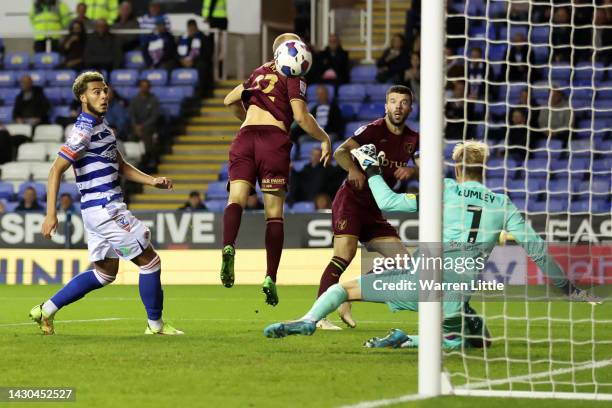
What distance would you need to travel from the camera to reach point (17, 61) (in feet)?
80.7

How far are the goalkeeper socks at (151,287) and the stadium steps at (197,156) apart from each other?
39.9 ft

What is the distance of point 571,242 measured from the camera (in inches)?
622

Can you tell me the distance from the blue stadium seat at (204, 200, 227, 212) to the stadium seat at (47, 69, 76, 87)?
5098 millimetres

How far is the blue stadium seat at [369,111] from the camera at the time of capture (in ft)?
68.1

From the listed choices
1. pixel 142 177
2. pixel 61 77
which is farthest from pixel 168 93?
pixel 142 177

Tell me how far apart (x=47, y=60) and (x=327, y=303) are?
59.1 ft

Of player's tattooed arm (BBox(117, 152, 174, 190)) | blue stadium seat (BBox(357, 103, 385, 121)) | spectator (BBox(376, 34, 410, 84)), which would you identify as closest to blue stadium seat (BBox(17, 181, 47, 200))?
blue stadium seat (BBox(357, 103, 385, 121))

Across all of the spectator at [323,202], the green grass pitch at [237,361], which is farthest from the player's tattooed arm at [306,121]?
the spectator at [323,202]

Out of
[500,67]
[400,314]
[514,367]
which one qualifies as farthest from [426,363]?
[500,67]

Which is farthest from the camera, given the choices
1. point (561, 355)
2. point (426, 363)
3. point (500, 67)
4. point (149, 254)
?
point (500, 67)

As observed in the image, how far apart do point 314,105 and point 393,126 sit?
1085cm

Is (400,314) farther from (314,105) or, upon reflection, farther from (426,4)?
(314,105)

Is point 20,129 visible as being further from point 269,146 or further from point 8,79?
point 269,146

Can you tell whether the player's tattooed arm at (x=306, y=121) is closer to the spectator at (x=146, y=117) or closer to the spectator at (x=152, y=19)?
the spectator at (x=146, y=117)
